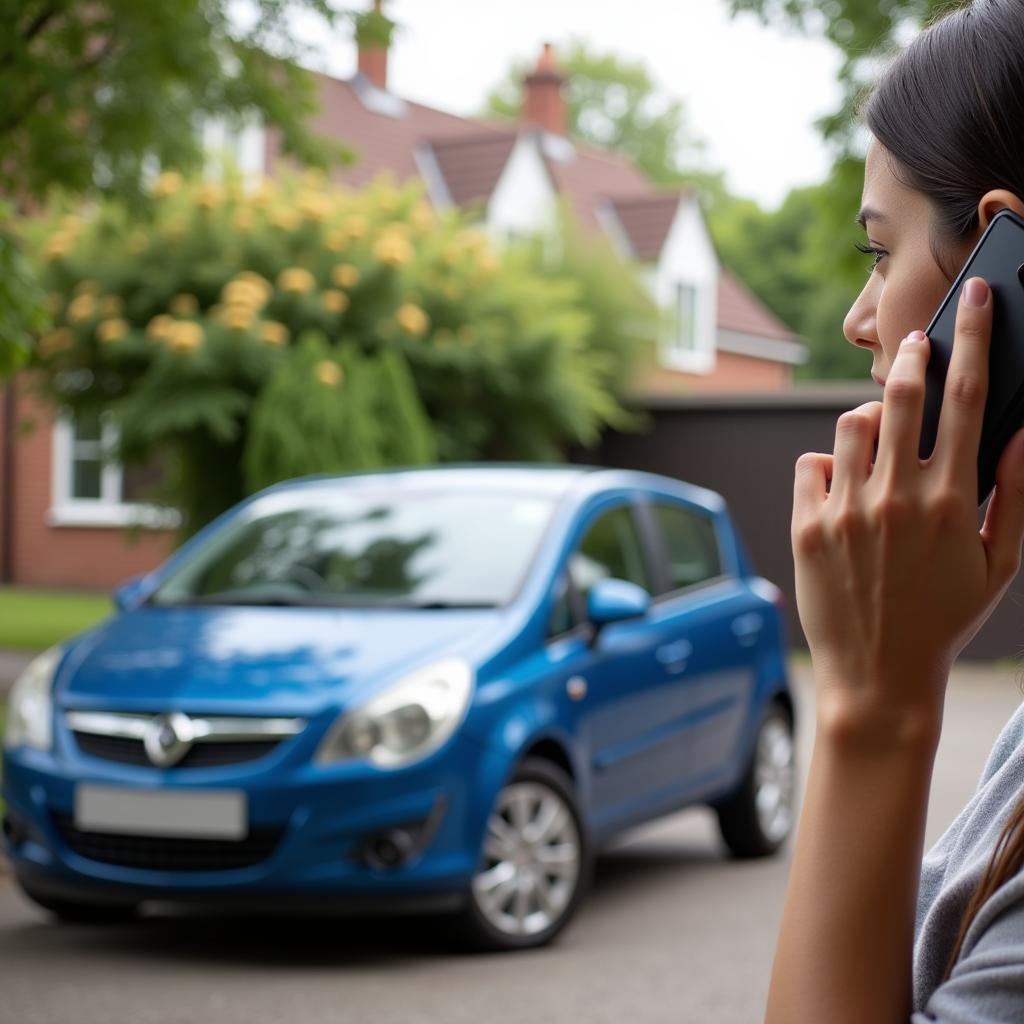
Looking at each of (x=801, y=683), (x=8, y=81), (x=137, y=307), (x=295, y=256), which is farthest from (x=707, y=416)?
(x=8, y=81)

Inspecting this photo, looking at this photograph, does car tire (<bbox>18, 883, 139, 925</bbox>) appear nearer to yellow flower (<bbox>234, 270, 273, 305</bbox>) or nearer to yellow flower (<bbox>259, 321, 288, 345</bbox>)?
yellow flower (<bbox>259, 321, 288, 345</bbox>)

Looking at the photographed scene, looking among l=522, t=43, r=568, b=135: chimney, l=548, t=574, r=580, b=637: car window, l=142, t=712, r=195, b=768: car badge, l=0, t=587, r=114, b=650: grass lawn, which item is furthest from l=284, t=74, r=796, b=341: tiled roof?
l=142, t=712, r=195, b=768: car badge

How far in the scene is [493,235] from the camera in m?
24.7

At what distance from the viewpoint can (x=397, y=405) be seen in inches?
635

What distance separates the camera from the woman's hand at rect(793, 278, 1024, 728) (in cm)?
135

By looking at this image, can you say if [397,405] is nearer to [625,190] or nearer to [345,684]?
[345,684]

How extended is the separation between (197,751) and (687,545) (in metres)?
3.05

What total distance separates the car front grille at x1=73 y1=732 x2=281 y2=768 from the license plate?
115 mm

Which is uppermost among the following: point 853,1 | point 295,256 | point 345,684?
point 853,1

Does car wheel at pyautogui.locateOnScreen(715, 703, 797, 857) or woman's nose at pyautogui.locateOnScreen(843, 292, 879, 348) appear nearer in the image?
woman's nose at pyautogui.locateOnScreen(843, 292, 879, 348)

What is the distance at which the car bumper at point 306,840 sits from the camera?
5.98 m

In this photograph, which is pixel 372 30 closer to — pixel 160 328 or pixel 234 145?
pixel 160 328

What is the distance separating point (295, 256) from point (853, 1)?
6.17 metres

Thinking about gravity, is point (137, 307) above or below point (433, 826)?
above
